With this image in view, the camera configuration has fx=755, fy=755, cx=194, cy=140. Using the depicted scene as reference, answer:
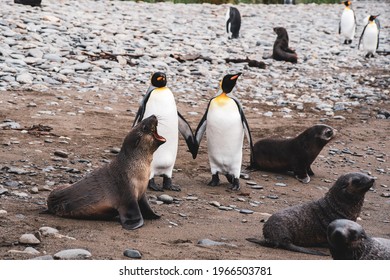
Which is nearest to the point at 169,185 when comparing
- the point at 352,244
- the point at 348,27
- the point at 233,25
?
the point at 352,244

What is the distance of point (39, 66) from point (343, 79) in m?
5.31

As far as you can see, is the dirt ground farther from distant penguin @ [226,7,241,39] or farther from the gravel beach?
distant penguin @ [226,7,241,39]

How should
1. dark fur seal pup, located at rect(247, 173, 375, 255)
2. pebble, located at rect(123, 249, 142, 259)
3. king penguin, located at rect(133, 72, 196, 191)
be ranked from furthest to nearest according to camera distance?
1. king penguin, located at rect(133, 72, 196, 191)
2. dark fur seal pup, located at rect(247, 173, 375, 255)
3. pebble, located at rect(123, 249, 142, 259)

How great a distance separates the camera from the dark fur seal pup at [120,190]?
4992 millimetres

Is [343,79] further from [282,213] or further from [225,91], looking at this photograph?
[282,213]

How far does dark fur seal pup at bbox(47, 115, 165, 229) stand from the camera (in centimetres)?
499

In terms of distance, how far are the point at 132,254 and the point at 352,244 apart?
1.18 metres

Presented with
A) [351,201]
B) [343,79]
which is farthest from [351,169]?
[343,79]

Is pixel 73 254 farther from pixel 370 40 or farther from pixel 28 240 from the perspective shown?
pixel 370 40

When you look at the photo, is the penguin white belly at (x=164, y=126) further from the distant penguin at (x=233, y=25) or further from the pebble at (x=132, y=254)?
the distant penguin at (x=233, y=25)

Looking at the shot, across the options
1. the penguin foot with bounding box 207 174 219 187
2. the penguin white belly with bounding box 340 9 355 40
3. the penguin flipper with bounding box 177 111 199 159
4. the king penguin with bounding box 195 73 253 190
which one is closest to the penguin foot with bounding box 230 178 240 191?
the king penguin with bounding box 195 73 253 190

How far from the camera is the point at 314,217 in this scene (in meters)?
5.16

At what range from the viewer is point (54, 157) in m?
6.67

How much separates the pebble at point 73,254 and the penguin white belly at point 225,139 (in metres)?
2.88
